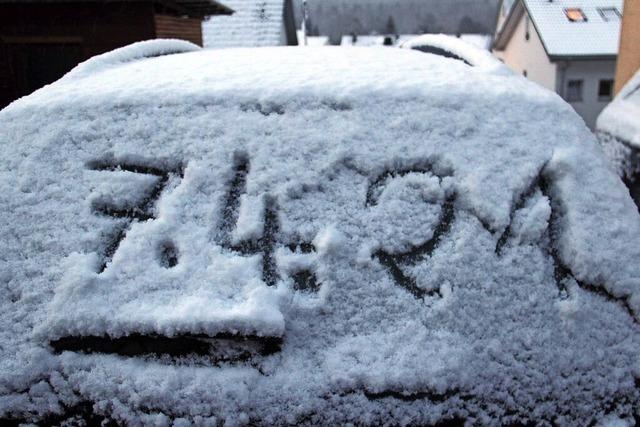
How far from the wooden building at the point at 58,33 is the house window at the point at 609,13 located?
15222 mm

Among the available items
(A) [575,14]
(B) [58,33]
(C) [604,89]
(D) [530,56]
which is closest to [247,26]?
(B) [58,33]

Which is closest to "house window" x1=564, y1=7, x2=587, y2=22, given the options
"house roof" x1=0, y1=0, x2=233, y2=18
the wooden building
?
"house roof" x1=0, y1=0, x2=233, y2=18

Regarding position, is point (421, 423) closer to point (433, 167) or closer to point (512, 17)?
point (433, 167)

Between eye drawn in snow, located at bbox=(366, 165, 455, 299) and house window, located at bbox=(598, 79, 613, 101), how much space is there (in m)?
19.4

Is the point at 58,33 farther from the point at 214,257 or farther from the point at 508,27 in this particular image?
the point at 508,27

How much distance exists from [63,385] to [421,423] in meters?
0.73

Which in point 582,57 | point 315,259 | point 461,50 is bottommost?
point 582,57

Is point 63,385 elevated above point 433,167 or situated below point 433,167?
below

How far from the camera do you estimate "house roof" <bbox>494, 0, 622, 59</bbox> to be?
17469mm

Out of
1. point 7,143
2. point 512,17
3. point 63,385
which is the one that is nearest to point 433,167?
point 63,385

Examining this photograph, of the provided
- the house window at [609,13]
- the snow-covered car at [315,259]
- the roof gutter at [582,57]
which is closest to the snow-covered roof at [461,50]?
the snow-covered car at [315,259]

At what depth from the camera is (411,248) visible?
127 cm

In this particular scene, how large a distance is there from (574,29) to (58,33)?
613 inches

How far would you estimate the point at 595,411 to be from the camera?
1189mm
